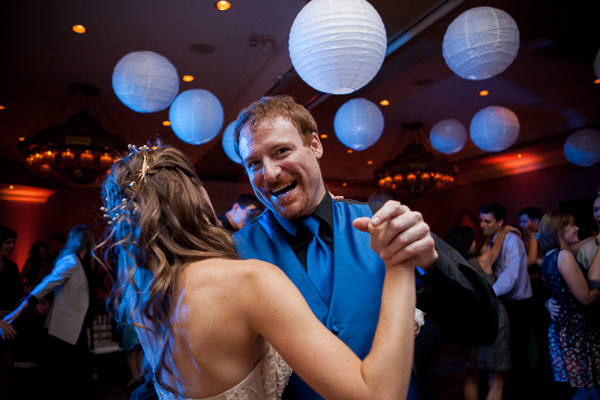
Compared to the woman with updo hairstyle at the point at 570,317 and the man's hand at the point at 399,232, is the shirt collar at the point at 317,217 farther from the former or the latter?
the woman with updo hairstyle at the point at 570,317

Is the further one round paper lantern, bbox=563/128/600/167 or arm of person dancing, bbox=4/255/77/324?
round paper lantern, bbox=563/128/600/167

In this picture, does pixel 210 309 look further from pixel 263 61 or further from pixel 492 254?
pixel 263 61

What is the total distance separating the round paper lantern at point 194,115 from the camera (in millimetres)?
3512

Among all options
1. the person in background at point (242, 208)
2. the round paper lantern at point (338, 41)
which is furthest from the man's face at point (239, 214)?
the round paper lantern at point (338, 41)

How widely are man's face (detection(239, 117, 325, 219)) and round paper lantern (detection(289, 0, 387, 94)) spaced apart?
3.48ft

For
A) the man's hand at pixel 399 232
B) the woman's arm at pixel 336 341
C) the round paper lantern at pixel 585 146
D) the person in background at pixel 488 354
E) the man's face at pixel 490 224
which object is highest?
the round paper lantern at pixel 585 146

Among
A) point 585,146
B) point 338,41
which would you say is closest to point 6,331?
point 338,41

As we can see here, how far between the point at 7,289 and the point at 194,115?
2344 millimetres

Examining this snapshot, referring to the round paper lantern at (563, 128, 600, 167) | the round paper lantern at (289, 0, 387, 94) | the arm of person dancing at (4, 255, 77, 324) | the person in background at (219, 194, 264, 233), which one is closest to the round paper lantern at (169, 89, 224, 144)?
the person in background at (219, 194, 264, 233)

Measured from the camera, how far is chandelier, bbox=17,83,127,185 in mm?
4500

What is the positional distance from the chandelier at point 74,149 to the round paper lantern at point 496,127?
13.8 feet

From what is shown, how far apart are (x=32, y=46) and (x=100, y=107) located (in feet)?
5.60

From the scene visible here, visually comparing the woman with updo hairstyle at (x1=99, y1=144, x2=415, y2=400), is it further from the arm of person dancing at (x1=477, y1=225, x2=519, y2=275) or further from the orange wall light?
the orange wall light

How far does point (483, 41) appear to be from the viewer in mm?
2314
